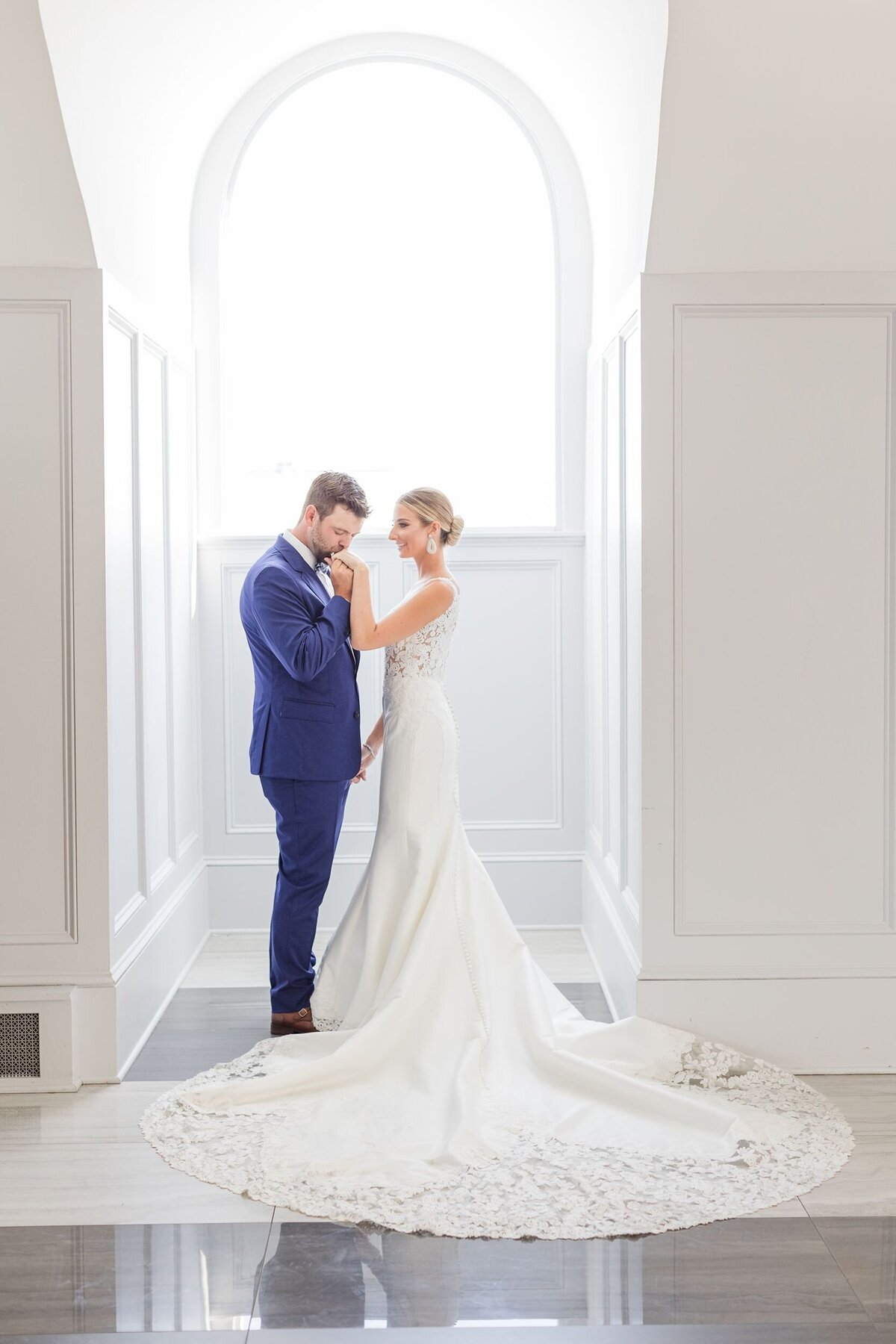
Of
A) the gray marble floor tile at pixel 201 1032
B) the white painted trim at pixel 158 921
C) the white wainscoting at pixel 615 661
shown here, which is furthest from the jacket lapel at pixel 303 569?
the gray marble floor tile at pixel 201 1032

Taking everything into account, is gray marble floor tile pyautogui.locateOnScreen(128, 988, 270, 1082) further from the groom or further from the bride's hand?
the bride's hand

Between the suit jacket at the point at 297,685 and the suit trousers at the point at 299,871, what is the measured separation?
72 millimetres

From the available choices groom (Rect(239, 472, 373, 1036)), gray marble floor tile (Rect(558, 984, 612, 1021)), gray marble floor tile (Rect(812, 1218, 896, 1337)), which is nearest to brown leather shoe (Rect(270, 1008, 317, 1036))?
groom (Rect(239, 472, 373, 1036))

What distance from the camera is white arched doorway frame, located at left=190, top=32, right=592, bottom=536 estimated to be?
5.13 metres

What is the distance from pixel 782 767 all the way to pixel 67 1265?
2.30m

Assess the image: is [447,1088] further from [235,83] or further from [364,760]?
[235,83]

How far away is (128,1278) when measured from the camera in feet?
8.63

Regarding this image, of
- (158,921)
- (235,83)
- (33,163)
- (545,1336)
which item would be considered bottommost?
(545,1336)

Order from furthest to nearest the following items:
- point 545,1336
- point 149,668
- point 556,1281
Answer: point 149,668 → point 556,1281 → point 545,1336

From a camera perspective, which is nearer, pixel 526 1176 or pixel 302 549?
pixel 526 1176

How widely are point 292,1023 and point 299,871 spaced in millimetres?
478

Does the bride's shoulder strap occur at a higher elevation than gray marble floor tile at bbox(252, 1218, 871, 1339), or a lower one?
higher

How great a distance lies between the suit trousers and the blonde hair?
2.78 ft

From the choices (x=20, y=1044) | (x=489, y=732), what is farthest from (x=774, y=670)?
(x=20, y=1044)
